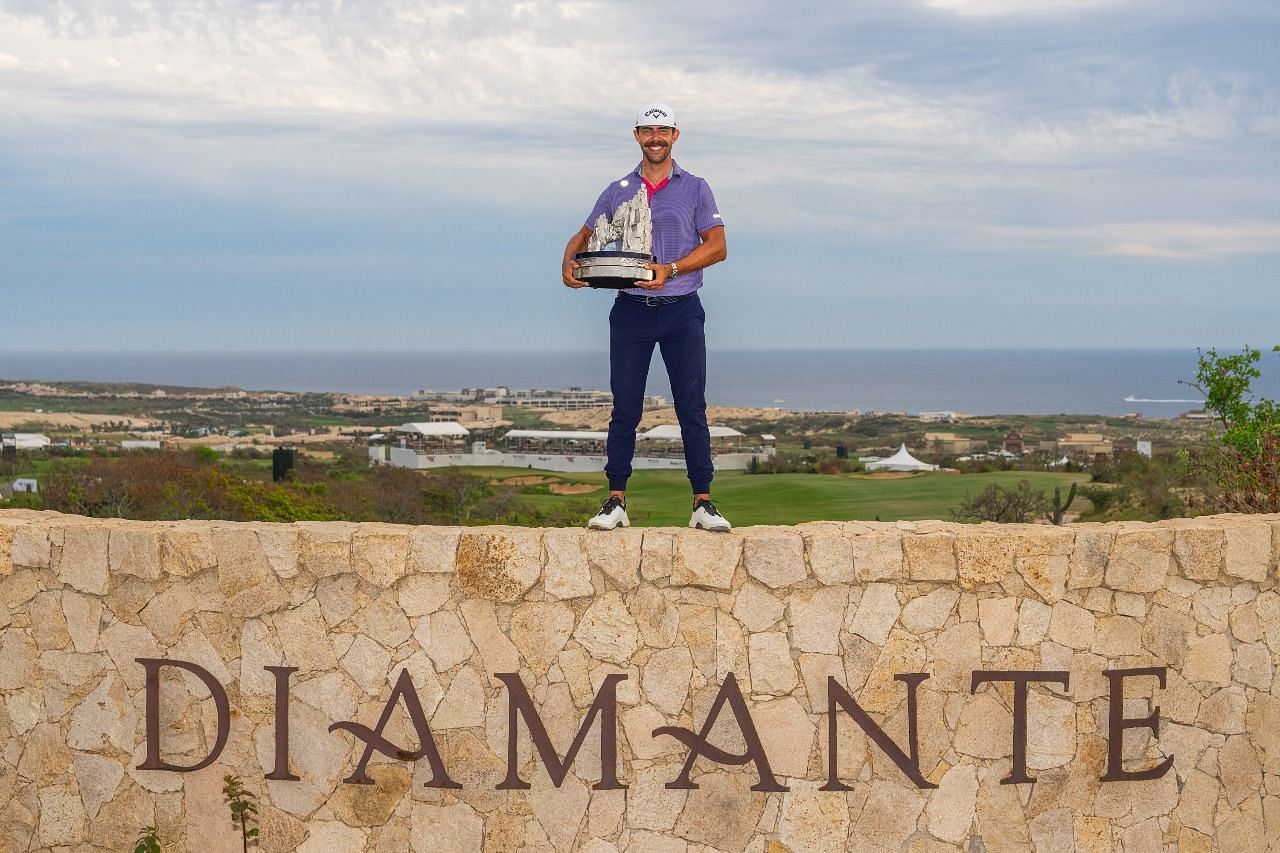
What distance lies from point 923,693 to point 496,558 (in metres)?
2.60

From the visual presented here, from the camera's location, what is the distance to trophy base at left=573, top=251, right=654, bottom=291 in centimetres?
808

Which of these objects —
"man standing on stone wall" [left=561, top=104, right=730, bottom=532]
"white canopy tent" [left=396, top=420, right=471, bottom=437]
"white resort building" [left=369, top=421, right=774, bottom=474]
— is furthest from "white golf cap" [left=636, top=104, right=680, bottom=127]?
"white canopy tent" [left=396, top=420, right=471, bottom=437]

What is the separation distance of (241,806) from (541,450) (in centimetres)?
2796

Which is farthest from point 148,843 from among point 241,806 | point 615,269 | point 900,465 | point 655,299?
point 900,465

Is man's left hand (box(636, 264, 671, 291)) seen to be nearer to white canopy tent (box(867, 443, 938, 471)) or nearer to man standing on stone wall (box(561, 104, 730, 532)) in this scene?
man standing on stone wall (box(561, 104, 730, 532))

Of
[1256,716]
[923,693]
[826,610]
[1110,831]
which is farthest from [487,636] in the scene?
[1256,716]

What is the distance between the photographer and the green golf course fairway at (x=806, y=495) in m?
22.0

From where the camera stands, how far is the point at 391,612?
8.04 m

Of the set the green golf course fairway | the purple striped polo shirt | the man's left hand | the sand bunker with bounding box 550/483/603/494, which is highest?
the purple striped polo shirt

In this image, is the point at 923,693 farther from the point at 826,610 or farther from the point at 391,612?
the point at 391,612

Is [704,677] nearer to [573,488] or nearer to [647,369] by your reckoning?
[647,369]

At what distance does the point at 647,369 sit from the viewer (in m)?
8.75

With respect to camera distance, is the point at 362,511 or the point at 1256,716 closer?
the point at 1256,716

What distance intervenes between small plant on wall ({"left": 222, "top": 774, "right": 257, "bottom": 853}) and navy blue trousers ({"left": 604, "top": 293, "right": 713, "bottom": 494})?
2855 mm
